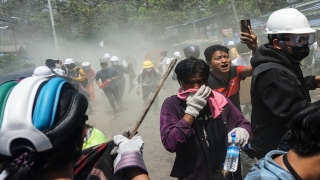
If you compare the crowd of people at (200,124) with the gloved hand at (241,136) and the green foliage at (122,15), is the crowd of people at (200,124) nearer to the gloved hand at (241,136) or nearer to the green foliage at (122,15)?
the gloved hand at (241,136)

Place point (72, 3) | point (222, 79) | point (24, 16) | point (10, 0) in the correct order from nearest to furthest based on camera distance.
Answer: point (222, 79) < point (72, 3) < point (24, 16) < point (10, 0)

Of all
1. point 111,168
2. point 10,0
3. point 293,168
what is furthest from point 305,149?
point 10,0

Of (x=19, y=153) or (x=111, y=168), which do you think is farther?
(x=111, y=168)

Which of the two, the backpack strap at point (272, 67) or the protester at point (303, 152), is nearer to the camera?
the protester at point (303, 152)

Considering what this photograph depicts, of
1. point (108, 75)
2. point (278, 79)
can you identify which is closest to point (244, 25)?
point (278, 79)

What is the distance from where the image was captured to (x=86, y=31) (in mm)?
31766

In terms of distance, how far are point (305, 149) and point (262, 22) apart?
2005 centimetres

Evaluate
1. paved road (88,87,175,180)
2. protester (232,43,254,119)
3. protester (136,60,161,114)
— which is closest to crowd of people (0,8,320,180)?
protester (232,43,254,119)

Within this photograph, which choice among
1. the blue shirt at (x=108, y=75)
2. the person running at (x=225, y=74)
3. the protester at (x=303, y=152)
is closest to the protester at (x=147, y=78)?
the blue shirt at (x=108, y=75)

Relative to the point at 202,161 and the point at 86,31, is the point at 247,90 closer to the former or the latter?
the point at 202,161

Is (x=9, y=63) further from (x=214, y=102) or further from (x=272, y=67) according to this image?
(x=272, y=67)

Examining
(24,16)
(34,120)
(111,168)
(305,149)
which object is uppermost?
(24,16)

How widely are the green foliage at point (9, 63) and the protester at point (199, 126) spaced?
62.2 ft

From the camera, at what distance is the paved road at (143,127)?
17.8 feet
